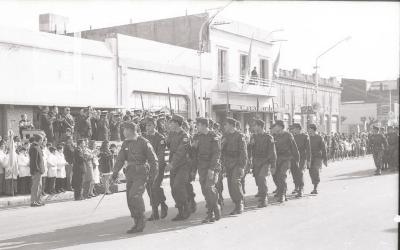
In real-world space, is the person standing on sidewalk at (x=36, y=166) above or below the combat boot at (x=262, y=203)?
above

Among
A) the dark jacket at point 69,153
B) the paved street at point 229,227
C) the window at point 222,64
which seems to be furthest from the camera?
the window at point 222,64

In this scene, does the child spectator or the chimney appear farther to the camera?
the chimney

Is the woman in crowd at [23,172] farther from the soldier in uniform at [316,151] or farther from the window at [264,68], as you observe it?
the window at [264,68]

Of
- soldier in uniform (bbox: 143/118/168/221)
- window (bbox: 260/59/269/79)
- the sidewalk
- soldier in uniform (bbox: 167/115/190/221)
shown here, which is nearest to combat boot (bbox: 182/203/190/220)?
soldier in uniform (bbox: 167/115/190/221)

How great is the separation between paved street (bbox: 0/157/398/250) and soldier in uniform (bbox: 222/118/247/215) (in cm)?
37

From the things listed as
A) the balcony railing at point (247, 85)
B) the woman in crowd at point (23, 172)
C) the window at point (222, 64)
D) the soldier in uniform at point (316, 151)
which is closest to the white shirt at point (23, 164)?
the woman in crowd at point (23, 172)

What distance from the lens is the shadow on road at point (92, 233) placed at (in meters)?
7.80

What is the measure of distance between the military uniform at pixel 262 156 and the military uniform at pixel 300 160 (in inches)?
55.3

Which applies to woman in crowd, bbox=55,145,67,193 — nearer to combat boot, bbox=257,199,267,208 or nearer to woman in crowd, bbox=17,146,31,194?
woman in crowd, bbox=17,146,31,194

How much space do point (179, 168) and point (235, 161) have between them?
1.32 metres

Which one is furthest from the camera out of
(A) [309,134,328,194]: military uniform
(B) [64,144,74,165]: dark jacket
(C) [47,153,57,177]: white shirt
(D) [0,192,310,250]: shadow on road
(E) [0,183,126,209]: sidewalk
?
(B) [64,144,74,165]: dark jacket

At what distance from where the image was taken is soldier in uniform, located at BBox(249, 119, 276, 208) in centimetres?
1133

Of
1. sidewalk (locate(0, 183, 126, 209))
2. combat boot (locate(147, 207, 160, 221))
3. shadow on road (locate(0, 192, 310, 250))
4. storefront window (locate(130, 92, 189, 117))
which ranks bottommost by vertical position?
sidewalk (locate(0, 183, 126, 209))

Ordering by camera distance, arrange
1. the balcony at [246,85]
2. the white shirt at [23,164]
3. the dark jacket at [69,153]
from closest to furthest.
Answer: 1. the white shirt at [23,164]
2. the dark jacket at [69,153]
3. the balcony at [246,85]
